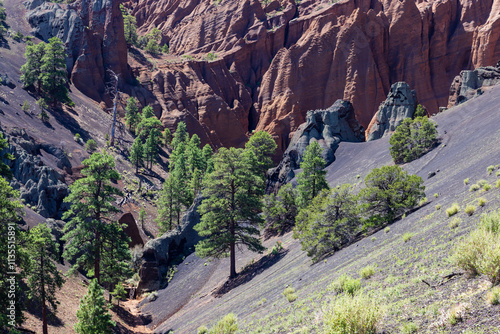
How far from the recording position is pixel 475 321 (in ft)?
25.5

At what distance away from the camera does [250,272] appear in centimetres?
3098

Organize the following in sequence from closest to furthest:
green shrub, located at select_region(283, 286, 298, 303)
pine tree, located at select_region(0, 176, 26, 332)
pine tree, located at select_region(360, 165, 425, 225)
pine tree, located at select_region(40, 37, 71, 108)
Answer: green shrub, located at select_region(283, 286, 298, 303) < pine tree, located at select_region(0, 176, 26, 332) < pine tree, located at select_region(360, 165, 425, 225) < pine tree, located at select_region(40, 37, 71, 108)

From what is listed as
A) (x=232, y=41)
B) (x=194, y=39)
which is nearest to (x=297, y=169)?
(x=232, y=41)

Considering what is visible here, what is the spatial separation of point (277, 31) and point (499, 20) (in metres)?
50.5

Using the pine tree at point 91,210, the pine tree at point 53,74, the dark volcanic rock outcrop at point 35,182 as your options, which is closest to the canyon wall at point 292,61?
the pine tree at point 53,74

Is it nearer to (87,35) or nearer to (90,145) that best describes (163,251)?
(90,145)

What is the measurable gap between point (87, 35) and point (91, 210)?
73.5 meters

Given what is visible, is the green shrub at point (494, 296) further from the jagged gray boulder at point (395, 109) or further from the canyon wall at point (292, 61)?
the canyon wall at point (292, 61)

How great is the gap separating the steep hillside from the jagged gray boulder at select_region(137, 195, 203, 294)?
5.18 feet

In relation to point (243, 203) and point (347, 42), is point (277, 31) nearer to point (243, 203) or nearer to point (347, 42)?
point (347, 42)

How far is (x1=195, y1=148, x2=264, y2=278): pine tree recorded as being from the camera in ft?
105

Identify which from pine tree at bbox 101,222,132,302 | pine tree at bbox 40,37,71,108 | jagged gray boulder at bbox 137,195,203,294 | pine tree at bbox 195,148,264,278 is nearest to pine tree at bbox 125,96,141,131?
pine tree at bbox 40,37,71,108

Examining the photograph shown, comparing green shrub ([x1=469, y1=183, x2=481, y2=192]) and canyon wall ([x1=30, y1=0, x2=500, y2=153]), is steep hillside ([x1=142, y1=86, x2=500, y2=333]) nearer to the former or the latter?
green shrub ([x1=469, y1=183, x2=481, y2=192])

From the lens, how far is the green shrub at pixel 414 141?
140ft
